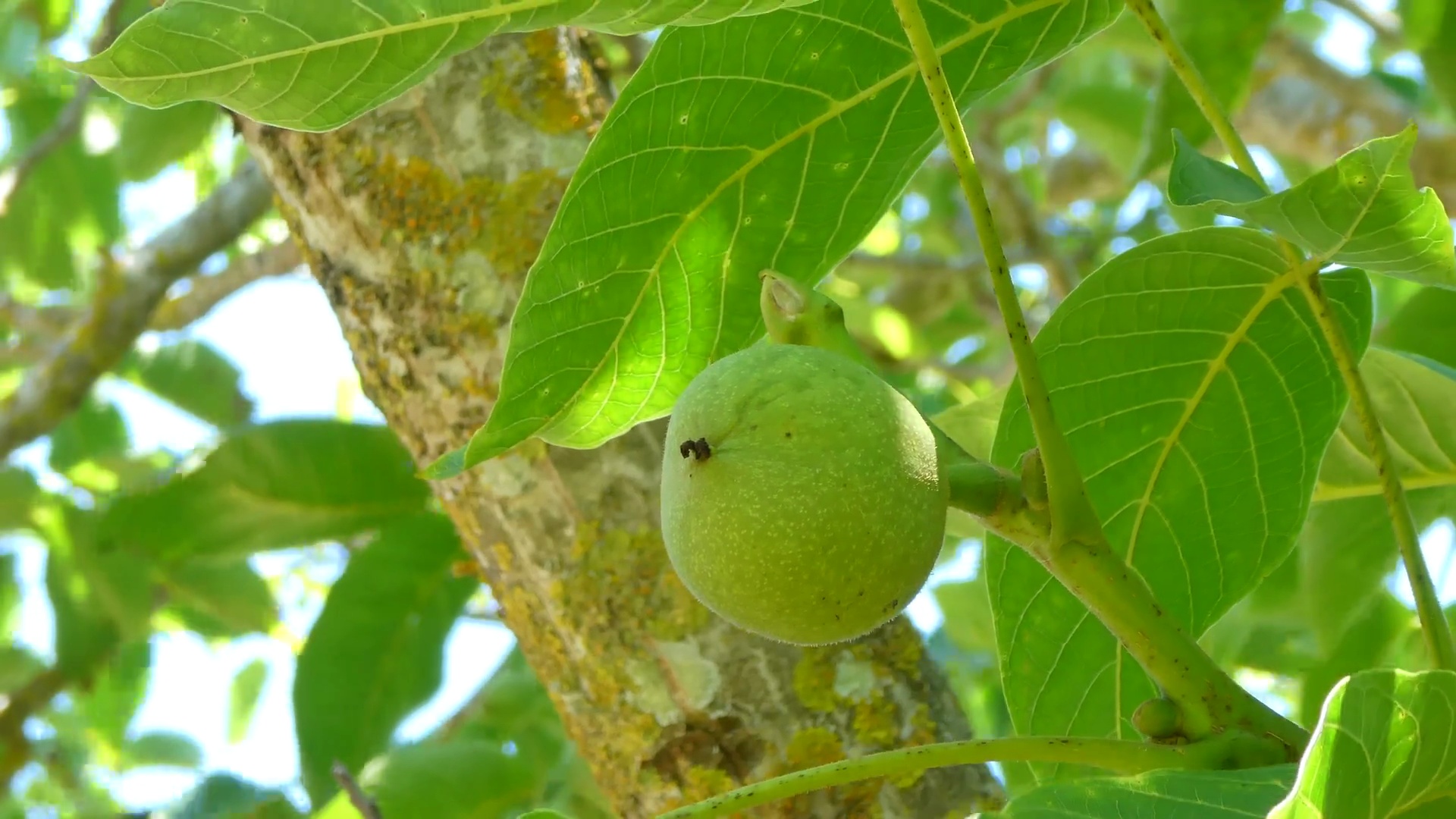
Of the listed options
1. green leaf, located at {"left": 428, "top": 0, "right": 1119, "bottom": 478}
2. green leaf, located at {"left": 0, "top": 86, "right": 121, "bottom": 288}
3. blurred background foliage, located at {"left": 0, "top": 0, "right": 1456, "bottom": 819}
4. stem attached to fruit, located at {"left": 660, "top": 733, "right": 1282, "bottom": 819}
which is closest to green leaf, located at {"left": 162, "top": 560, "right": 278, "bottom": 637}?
blurred background foliage, located at {"left": 0, "top": 0, "right": 1456, "bottom": 819}

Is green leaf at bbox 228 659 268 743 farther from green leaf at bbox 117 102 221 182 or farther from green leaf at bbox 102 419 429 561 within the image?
green leaf at bbox 102 419 429 561

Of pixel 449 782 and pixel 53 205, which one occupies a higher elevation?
pixel 53 205

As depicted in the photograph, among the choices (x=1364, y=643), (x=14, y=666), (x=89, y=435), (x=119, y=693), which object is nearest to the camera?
(x=1364, y=643)

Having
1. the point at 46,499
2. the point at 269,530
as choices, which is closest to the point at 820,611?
the point at 269,530

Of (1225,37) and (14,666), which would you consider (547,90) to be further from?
(14,666)

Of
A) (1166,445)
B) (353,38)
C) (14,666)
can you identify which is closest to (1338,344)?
(1166,445)

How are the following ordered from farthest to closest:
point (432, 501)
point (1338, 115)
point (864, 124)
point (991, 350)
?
point (991, 350) → point (1338, 115) → point (432, 501) → point (864, 124)

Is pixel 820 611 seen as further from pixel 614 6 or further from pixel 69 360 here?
pixel 69 360
